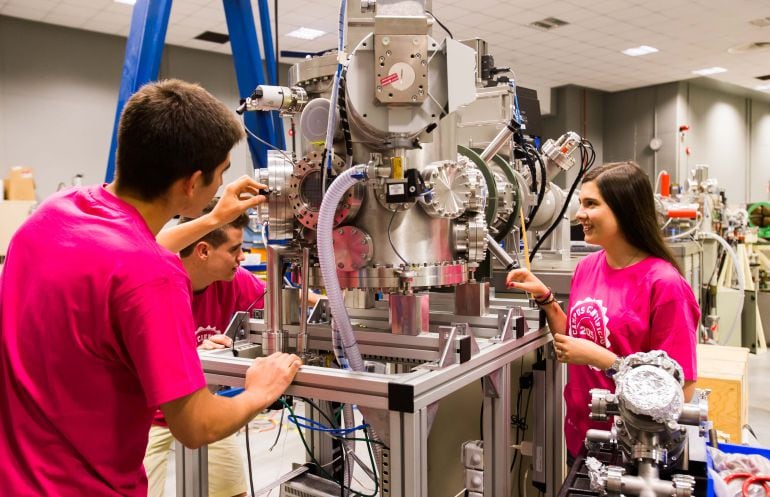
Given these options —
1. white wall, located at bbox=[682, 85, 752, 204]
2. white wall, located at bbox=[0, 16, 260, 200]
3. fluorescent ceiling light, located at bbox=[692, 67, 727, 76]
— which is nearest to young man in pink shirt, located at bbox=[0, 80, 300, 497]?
white wall, located at bbox=[0, 16, 260, 200]

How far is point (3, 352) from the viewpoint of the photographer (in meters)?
1.08

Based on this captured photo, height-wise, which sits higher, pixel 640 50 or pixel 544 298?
pixel 640 50

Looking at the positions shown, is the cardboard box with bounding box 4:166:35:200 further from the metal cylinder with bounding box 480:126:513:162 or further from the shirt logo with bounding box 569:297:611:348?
the shirt logo with bounding box 569:297:611:348

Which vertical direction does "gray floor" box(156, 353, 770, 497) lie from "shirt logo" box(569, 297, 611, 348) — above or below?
below

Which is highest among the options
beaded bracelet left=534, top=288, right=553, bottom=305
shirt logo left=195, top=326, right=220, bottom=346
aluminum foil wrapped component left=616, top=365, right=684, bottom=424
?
Result: beaded bracelet left=534, top=288, right=553, bottom=305

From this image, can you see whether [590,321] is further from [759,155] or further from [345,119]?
[759,155]

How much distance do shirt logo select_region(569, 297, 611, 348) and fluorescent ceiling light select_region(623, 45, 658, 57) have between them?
762 cm

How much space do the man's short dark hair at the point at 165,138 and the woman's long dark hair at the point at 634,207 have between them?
3.54 ft

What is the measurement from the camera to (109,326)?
101 cm

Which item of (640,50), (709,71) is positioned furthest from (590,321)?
(709,71)

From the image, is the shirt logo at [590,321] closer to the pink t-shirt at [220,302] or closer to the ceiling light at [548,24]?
the pink t-shirt at [220,302]

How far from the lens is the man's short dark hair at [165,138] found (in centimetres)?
107

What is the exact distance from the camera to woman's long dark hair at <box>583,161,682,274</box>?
1.64 metres

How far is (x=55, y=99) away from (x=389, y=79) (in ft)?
21.6
